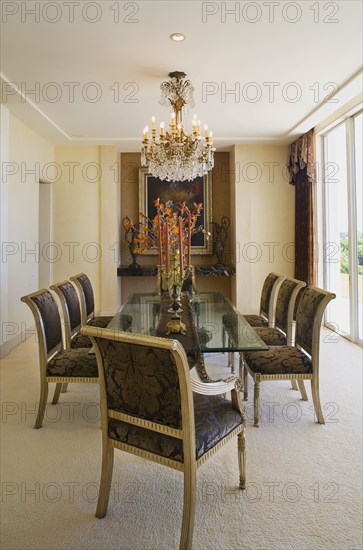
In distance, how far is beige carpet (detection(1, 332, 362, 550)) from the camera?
1.60 m

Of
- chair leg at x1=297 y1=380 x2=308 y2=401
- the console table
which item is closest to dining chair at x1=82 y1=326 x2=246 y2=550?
chair leg at x1=297 y1=380 x2=308 y2=401

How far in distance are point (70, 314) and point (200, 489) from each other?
5.58 feet

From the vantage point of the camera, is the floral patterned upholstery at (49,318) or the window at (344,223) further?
the window at (344,223)

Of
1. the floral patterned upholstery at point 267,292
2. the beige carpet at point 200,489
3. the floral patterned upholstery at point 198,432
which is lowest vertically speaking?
the beige carpet at point 200,489

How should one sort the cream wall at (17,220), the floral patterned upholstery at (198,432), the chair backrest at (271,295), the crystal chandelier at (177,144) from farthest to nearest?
the cream wall at (17,220), the chair backrest at (271,295), the crystal chandelier at (177,144), the floral patterned upholstery at (198,432)

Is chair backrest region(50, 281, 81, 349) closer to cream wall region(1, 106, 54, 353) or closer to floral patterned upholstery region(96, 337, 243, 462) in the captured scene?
cream wall region(1, 106, 54, 353)

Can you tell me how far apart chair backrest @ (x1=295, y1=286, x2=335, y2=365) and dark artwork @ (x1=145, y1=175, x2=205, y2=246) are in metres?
3.76

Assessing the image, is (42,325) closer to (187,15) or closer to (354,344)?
(187,15)

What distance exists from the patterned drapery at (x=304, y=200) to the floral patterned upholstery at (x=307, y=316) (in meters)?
2.67

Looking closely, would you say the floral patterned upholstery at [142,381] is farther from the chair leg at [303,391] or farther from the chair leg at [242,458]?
the chair leg at [303,391]

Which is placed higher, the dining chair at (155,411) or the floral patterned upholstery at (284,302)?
the floral patterned upholstery at (284,302)

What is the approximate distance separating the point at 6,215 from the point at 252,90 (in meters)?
2.94

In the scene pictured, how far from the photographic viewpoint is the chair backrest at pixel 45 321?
7.98 ft

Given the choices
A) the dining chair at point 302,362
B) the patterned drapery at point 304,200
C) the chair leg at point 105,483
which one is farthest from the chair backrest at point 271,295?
the chair leg at point 105,483
